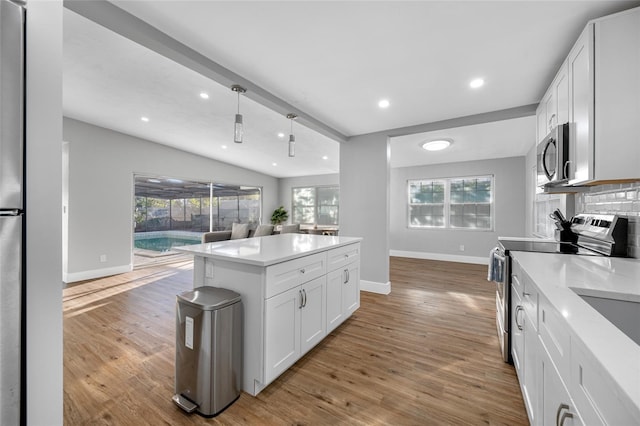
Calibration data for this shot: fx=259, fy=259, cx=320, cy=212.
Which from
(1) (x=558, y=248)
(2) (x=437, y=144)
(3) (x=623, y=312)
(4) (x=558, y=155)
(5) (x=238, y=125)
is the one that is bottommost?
(3) (x=623, y=312)

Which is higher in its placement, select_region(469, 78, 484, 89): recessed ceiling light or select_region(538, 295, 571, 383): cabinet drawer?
select_region(469, 78, 484, 89): recessed ceiling light

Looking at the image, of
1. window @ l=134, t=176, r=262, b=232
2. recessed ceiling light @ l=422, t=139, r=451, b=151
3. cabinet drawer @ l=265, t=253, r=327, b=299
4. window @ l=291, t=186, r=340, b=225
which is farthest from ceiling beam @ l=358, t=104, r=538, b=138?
window @ l=291, t=186, r=340, b=225

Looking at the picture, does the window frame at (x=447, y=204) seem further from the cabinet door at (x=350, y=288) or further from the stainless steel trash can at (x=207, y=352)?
the stainless steel trash can at (x=207, y=352)

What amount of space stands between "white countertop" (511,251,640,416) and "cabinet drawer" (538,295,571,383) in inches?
2.4

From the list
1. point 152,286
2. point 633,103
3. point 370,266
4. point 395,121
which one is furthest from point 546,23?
point 152,286

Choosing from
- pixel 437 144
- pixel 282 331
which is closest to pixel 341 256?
pixel 282 331

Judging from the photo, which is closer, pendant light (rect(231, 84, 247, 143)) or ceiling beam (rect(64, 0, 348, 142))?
ceiling beam (rect(64, 0, 348, 142))

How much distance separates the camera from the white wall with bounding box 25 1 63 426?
732 millimetres

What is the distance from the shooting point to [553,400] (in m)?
0.97

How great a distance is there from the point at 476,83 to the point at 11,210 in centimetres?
321

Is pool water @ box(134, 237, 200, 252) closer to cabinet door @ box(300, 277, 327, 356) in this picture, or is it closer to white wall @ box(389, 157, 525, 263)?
white wall @ box(389, 157, 525, 263)

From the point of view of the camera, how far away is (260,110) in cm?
387

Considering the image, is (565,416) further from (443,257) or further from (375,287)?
(443,257)

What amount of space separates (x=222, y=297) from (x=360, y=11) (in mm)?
2034
